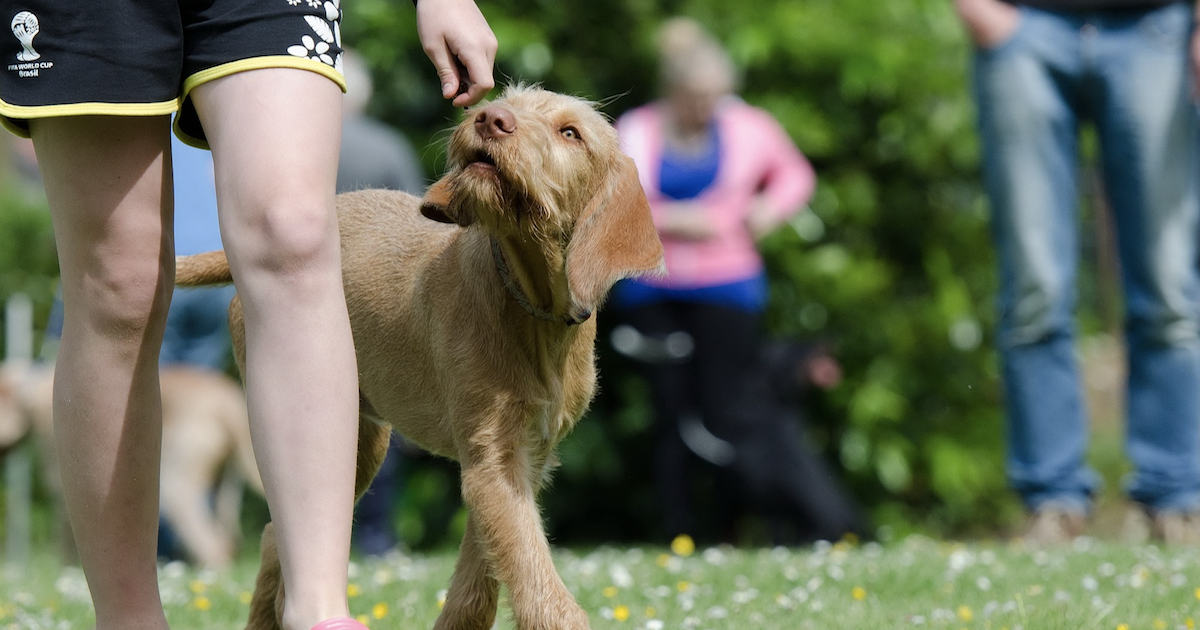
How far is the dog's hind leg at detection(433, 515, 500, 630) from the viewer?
317 cm

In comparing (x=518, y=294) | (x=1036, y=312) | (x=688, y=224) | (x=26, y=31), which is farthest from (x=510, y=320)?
(x=688, y=224)

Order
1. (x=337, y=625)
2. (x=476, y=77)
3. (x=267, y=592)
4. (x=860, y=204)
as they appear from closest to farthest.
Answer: (x=337, y=625) < (x=476, y=77) < (x=267, y=592) < (x=860, y=204)

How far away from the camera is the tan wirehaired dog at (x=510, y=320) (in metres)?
2.95

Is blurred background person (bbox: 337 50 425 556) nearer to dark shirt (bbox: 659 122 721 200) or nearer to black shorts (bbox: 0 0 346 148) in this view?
dark shirt (bbox: 659 122 721 200)

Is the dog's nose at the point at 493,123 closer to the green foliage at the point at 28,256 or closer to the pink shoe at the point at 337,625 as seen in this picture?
the pink shoe at the point at 337,625

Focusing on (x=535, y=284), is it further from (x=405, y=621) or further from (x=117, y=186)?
(x=405, y=621)

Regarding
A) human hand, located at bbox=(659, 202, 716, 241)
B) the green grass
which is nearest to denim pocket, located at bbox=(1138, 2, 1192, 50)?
the green grass

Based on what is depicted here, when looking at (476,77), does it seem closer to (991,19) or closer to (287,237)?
(287,237)

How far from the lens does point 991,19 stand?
17.9 feet

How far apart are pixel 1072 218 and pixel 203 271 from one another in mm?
3660

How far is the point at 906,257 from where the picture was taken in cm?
793

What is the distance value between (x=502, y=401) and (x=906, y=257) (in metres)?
5.32

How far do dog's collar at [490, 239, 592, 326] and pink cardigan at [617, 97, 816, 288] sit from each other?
3806 millimetres

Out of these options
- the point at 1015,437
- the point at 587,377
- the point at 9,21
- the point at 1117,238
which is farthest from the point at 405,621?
the point at 1117,238
